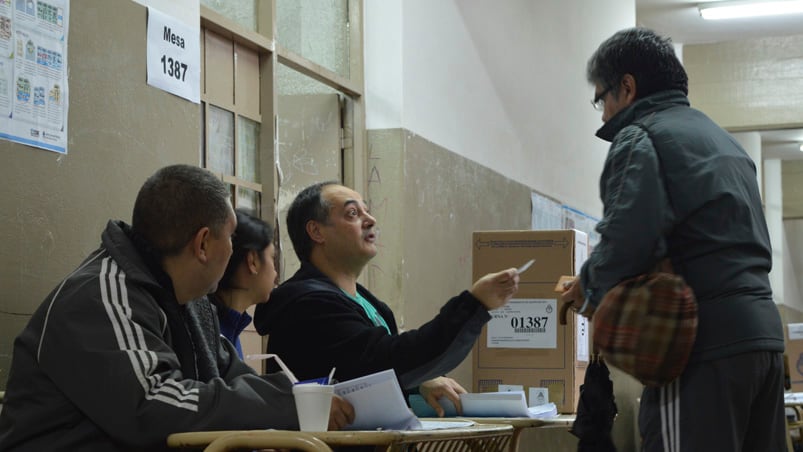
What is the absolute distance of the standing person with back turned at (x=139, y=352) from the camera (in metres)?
1.97

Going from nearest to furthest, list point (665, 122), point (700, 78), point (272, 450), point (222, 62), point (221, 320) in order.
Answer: point (272, 450) < point (665, 122) < point (221, 320) < point (222, 62) < point (700, 78)

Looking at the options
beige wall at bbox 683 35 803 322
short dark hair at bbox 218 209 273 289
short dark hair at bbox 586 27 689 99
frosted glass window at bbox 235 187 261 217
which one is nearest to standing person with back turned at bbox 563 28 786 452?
short dark hair at bbox 586 27 689 99

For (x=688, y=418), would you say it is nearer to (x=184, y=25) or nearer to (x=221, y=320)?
(x=221, y=320)

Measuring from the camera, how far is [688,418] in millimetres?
2316

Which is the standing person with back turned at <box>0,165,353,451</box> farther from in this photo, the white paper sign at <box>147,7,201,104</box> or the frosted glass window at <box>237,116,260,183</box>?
the frosted glass window at <box>237,116,260,183</box>

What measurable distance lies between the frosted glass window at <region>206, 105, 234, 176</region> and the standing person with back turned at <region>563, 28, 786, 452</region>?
76.4 inches

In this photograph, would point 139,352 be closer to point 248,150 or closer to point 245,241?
point 245,241

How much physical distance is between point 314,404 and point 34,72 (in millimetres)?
1159

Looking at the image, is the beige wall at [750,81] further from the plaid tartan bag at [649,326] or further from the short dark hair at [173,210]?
the short dark hair at [173,210]

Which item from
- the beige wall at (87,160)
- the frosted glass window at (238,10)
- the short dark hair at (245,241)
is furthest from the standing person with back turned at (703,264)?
the frosted glass window at (238,10)

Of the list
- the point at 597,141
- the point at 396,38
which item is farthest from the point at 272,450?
the point at 597,141

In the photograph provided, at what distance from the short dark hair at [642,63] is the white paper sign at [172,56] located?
4.08 feet

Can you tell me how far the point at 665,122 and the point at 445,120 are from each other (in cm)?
327

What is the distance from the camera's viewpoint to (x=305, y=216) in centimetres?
338
